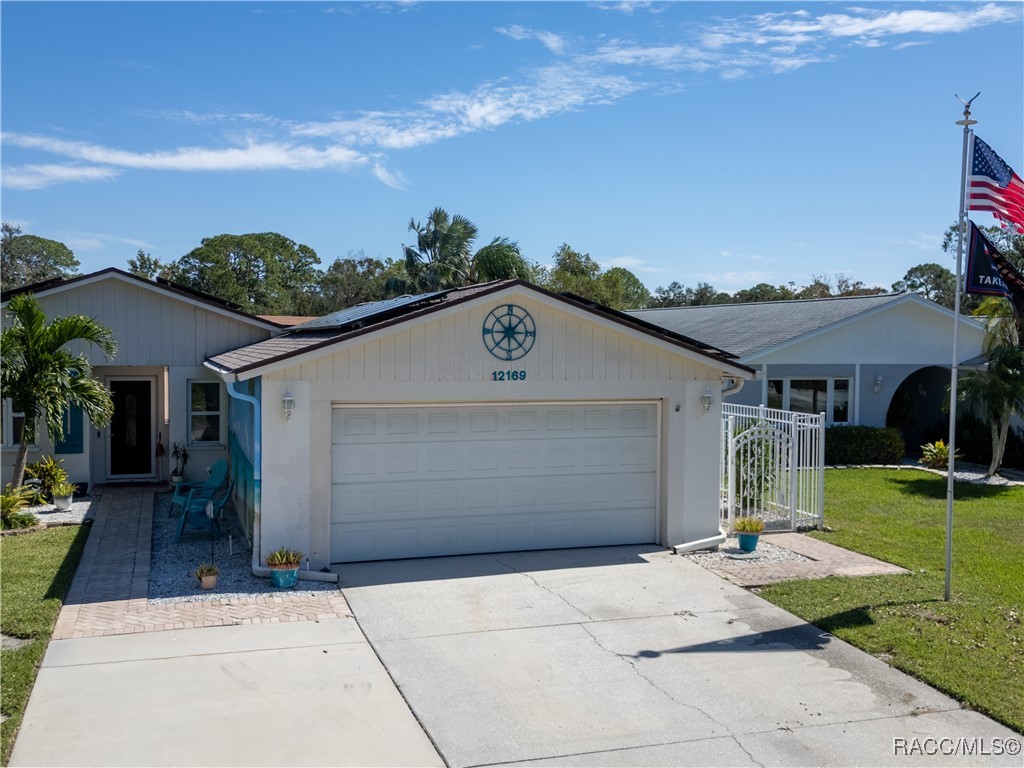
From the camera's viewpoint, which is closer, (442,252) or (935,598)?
(935,598)

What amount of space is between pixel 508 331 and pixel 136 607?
17.4 feet

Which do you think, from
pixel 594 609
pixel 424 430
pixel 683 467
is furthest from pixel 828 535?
pixel 424 430

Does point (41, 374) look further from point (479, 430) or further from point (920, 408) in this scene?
point (920, 408)

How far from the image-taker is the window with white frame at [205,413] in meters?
17.0

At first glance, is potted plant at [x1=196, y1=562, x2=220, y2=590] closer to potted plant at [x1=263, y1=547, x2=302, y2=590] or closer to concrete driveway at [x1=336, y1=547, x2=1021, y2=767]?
potted plant at [x1=263, y1=547, x2=302, y2=590]

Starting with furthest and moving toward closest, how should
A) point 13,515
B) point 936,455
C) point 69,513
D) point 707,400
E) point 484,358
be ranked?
point 936,455, point 69,513, point 13,515, point 707,400, point 484,358

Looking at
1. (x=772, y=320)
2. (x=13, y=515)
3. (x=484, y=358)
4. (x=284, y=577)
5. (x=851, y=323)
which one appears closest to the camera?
(x=284, y=577)

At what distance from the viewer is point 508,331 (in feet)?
38.2

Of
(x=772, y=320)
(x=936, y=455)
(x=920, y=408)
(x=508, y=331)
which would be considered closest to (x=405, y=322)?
(x=508, y=331)

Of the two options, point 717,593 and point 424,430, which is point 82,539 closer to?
point 424,430

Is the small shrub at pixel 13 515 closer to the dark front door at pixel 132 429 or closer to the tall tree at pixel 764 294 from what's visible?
the dark front door at pixel 132 429

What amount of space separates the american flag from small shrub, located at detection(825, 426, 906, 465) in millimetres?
12586

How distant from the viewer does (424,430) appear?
11641mm

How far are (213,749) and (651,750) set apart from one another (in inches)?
119
